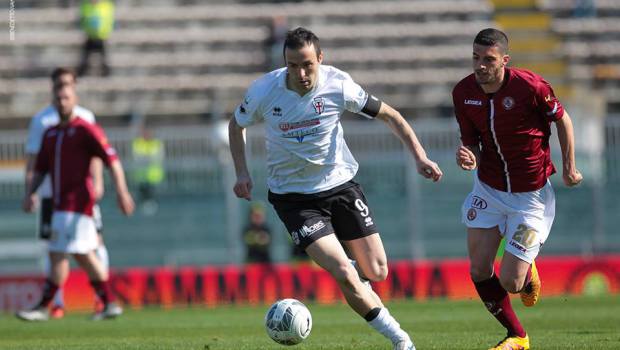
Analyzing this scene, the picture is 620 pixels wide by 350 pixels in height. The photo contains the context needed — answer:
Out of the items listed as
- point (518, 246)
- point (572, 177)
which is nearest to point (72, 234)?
point (518, 246)

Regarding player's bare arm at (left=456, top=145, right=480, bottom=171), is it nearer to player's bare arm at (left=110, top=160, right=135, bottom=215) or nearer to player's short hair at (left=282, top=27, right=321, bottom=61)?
player's short hair at (left=282, top=27, right=321, bottom=61)

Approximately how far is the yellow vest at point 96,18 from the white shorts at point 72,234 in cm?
1416

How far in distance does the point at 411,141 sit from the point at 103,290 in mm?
5881

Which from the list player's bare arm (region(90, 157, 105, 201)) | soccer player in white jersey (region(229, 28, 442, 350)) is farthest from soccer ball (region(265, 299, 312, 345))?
player's bare arm (region(90, 157, 105, 201))

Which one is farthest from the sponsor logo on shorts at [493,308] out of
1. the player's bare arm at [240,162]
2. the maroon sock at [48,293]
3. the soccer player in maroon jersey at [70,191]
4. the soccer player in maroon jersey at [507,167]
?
the maroon sock at [48,293]

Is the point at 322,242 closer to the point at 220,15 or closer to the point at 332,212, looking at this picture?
the point at 332,212

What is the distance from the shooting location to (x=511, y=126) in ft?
28.8

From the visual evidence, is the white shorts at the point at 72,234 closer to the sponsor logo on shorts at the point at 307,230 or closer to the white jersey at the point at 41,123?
the white jersey at the point at 41,123

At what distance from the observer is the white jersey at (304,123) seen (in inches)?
332

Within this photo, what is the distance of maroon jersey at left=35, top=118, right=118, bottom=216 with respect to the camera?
12820mm

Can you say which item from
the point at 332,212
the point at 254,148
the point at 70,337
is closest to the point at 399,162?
the point at 254,148

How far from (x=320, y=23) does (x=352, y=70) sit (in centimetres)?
184

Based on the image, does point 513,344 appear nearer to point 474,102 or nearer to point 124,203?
point 474,102

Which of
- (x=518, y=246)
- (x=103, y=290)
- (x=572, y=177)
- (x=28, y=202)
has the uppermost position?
(x=572, y=177)
